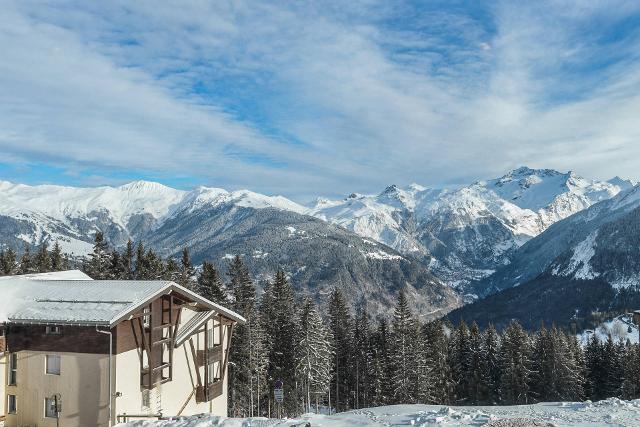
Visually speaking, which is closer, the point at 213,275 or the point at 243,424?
the point at 243,424

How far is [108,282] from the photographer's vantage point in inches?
1059

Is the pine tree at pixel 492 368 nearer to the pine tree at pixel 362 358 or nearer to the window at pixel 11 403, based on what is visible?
the pine tree at pixel 362 358

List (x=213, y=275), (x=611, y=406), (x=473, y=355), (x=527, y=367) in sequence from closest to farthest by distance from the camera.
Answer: (x=611, y=406), (x=213, y=275), (x=527, y=367), (x=473, y=355)

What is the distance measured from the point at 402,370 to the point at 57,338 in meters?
42.8

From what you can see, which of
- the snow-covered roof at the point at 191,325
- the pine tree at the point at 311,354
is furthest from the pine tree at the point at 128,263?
the snow-covered roof at the point at 191,325

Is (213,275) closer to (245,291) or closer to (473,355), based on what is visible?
(245,291)

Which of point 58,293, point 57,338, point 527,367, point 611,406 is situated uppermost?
point 58,293

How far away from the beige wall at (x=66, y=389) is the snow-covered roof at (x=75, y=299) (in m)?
1.72

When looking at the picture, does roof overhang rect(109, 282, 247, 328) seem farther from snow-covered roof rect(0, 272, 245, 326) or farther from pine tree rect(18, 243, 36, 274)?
pine tree rect(18, 243, 36, 274)

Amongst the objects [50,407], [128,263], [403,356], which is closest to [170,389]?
[50,407]

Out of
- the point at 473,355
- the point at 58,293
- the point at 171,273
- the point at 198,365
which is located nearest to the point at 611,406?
the point at 198,365

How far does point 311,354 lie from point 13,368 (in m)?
35.6

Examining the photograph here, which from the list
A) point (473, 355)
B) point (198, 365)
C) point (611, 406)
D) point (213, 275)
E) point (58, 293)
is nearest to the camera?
point (611, 406)

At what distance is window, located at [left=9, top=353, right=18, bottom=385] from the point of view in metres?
24.3
